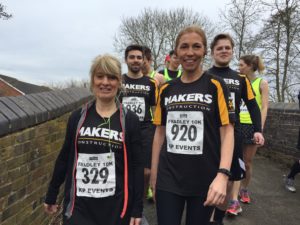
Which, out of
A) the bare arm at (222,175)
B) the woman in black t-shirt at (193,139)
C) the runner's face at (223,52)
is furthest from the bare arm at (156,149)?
the runner's face at (223,52)

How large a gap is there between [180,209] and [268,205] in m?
3.23

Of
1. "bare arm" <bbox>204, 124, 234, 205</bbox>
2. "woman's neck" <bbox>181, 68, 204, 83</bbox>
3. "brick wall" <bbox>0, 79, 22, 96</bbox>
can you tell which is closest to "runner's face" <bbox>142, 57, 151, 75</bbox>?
"woman's neck" <bbox>181, 68, 204, 83</bbox>

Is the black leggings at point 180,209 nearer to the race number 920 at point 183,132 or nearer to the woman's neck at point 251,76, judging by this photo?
the race number 920 at point 183,132

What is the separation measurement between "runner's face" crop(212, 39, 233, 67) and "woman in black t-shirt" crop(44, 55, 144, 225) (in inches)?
64.8

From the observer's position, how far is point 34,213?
3.51 m

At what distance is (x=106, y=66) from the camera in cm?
246

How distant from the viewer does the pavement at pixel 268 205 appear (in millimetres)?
4633

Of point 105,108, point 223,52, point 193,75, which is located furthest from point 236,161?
point 105,108

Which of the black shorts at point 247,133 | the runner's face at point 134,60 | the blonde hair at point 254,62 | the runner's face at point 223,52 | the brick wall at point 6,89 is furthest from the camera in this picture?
the brick wall at point 6,89

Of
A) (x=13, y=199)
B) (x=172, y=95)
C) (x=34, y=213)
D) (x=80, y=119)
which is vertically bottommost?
(x=34, y=213)

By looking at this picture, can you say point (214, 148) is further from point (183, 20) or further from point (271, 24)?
point (183, 20)

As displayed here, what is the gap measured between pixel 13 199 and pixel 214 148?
173 cm

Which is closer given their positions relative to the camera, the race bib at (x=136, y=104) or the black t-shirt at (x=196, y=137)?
the black t-shirt at (x=196, y=137)

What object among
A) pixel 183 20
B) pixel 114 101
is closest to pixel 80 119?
pixel 114 101
